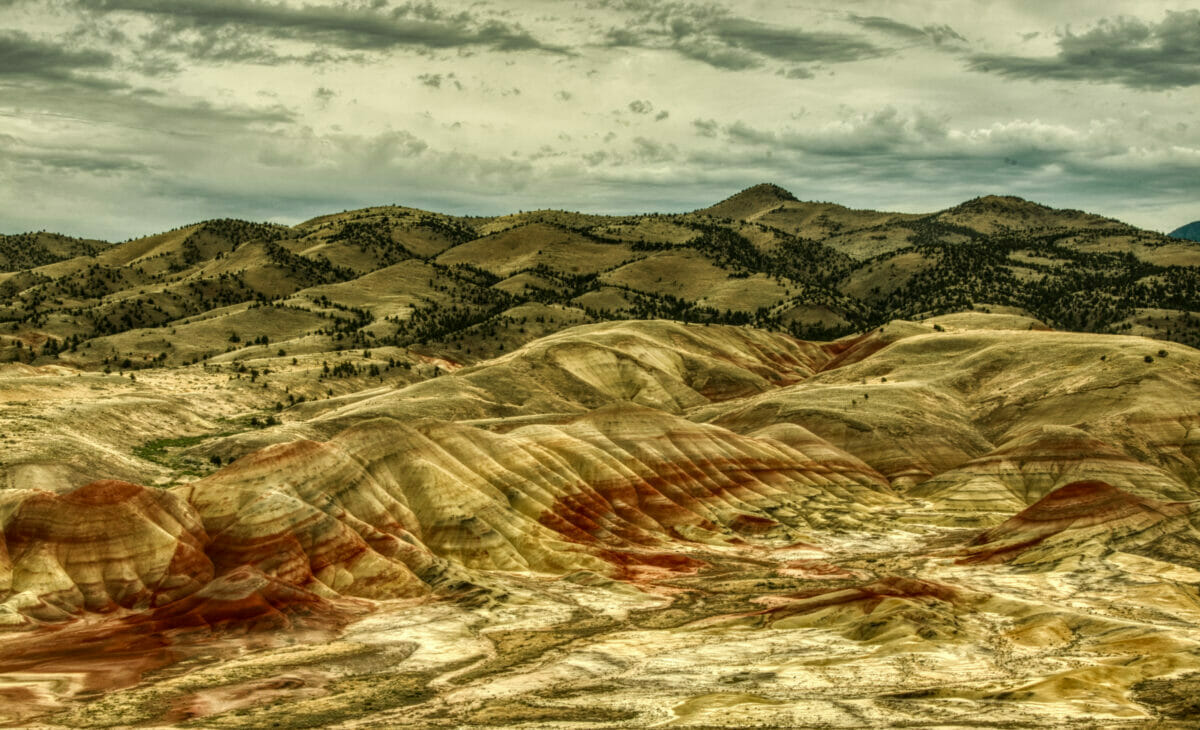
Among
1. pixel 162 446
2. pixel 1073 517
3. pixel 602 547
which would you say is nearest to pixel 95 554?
pixel 602 547

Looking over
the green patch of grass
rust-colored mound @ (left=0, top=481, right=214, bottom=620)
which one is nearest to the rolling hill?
rust-colored mound @ (left=0, top=481, right=214, bottom=620)

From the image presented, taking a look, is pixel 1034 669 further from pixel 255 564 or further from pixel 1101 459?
pixel 1101 459

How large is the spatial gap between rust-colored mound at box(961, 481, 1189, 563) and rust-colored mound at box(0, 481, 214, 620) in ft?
198

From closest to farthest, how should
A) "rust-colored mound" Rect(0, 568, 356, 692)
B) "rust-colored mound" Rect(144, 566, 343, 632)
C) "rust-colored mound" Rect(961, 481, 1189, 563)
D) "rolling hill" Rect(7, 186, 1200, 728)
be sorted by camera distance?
"rolling hill" Rect(7, 186, 1200, 728), "rust-colored mound" Rect(0, 568, 356, 692), "rust-colored mound" Rect(144, 566, 343, 632), "rust-colored mound" Rect(961, 481, 1189, 563)

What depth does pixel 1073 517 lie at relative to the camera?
93.1 meters

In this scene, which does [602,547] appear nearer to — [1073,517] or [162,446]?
[1073,517]

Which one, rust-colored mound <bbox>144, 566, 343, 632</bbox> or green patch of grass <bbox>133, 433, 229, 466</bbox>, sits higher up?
green patch of grass <bbox>133, 433, 229, 466</bbox>

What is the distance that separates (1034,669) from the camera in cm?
5809

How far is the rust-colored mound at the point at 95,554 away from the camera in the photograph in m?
67.2

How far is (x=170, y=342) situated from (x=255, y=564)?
12457 cm

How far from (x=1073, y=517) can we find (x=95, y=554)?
74.5 m

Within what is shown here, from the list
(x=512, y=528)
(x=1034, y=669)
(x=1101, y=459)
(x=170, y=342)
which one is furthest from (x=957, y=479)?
(x=170, y=342)

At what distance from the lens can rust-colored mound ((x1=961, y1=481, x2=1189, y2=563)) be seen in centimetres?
9131

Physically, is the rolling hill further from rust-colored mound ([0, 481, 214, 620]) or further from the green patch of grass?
the green patch of grass
